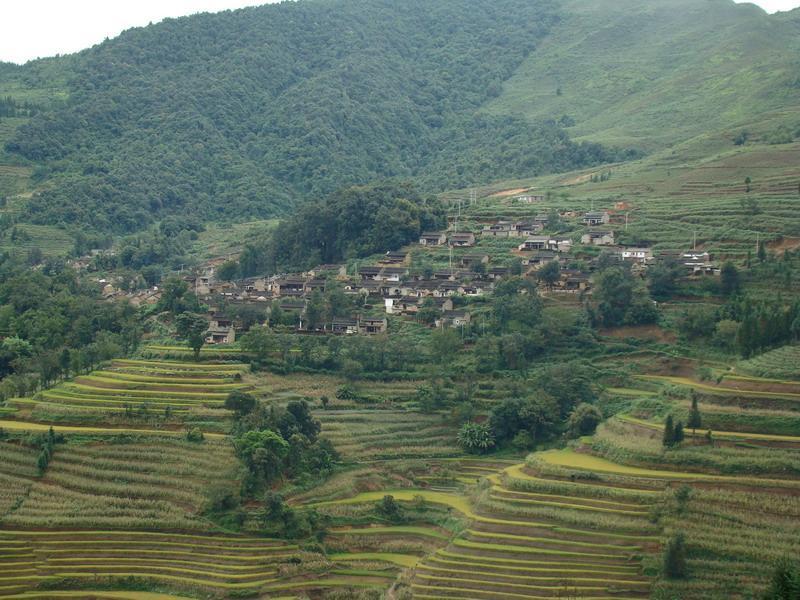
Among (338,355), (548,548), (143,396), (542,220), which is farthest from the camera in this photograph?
(542,220)

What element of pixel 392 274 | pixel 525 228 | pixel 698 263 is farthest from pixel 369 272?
pixel 698 263

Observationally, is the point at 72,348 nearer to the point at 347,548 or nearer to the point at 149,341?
the point at 149,341

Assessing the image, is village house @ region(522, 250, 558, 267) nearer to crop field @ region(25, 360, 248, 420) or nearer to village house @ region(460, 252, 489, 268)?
village house @ region(460, 252, 489, 268)

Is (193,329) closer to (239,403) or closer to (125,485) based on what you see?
(239,403)

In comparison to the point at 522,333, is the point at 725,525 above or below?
below

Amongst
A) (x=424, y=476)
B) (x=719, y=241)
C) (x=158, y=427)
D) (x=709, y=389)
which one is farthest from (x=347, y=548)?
(x=719, y=241)

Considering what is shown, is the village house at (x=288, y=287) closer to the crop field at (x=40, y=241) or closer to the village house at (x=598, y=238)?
the village house at (x=598, y=238)
